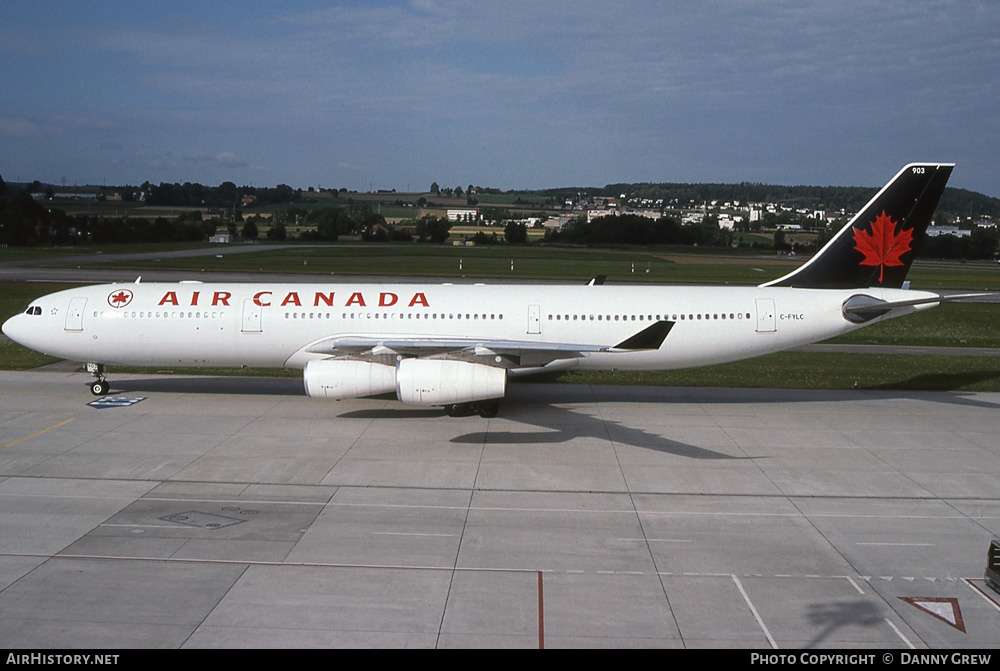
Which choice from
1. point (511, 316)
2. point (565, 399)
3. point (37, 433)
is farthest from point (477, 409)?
point (37, 433)

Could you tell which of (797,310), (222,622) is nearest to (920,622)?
(222,622)

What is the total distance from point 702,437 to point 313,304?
38.6 ft

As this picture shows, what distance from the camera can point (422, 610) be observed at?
1180 cm

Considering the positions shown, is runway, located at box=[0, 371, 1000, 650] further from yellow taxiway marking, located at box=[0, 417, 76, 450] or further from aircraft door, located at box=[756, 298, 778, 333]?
aircraft door, located at box=[756, 298, 778, 333]

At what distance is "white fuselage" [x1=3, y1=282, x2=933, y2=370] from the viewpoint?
24.2 m

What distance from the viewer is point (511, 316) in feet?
80.2

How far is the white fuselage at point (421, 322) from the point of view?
24.2m

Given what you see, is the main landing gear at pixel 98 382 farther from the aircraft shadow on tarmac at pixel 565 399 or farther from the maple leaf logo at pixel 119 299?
the maple leaf logo at pixel 119 299

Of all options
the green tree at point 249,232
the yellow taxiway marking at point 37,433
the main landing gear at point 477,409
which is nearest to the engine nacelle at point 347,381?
the main landing gear at point 477,409

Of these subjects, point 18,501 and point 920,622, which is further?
point 18,501

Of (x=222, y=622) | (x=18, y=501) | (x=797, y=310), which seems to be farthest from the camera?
(x=797, y=310)

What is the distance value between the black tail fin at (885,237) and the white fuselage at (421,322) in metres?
0.50

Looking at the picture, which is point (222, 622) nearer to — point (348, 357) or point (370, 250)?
point (348, 357)

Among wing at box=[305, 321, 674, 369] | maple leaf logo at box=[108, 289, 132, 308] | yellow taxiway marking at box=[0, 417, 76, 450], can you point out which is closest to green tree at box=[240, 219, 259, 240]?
maple leaf logo at box=[108, 289, 132, 308]
